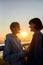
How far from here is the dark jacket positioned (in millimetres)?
2152

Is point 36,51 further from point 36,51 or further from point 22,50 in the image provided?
point 22,50

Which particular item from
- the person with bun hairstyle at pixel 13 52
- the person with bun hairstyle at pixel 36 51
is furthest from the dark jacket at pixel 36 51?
the person with bun hairstyle at pixel 13 52

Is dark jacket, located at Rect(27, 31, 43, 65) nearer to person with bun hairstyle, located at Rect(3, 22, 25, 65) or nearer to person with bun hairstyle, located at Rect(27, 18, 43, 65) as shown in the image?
person with bun hairstyle, located at Rect(27, 18, 43, 65)

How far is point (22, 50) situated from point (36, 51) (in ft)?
0.57

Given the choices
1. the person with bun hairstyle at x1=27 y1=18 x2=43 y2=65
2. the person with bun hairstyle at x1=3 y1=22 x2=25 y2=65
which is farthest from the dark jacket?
the person with bun hairstyle at x1=3 y1=22 x2=25 y2=65

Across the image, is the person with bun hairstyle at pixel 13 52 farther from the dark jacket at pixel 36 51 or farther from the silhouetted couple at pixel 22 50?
the dark jacket at pixel 36 51

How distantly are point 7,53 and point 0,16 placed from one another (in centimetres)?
200

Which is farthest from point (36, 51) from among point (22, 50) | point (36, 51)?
point (22, 50)

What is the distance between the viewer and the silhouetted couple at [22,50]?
2158mm

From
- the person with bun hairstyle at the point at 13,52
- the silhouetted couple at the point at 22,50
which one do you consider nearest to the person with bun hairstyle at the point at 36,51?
the silhouetted couple at the point at 22,50

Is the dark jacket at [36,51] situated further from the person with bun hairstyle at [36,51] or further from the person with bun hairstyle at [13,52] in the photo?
the person with bun hairstyle at [13,52]

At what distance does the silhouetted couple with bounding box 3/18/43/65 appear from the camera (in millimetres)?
2158

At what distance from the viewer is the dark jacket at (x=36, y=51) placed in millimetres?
2152

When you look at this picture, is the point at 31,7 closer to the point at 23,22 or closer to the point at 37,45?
the point at 23,22
